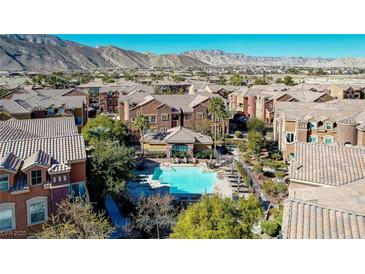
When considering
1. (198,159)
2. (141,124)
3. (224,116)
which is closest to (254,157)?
(198,159)

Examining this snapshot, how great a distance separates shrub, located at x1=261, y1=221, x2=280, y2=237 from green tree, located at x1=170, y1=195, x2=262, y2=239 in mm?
4108

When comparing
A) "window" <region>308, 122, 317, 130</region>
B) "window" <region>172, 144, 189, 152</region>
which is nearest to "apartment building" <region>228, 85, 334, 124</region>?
"window" <region>308, 122, 317, 130</region>

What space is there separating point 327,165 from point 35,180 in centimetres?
1288

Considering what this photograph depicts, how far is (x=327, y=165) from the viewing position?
57.6ft

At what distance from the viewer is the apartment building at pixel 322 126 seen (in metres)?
31.4

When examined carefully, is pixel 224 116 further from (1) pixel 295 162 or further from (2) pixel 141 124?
(1) pixel 295 162

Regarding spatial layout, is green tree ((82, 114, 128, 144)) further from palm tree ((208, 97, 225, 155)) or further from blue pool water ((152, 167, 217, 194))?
palm tree ((208, 97, 225, 155))

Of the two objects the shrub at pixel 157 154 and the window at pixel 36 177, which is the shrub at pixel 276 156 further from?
the window at pixel 36 177

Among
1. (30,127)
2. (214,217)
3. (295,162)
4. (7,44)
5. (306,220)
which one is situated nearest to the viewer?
(306,220)

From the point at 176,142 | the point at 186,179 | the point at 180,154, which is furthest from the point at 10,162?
the point at 180,154

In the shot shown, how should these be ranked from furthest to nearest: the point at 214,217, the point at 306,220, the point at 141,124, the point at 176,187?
the point at 141,124 → the point at 176,187 → the point at 214,217 → the point at 306,220

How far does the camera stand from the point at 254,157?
36156mm

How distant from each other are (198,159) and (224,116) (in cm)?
954

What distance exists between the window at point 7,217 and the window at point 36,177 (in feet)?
4.07
